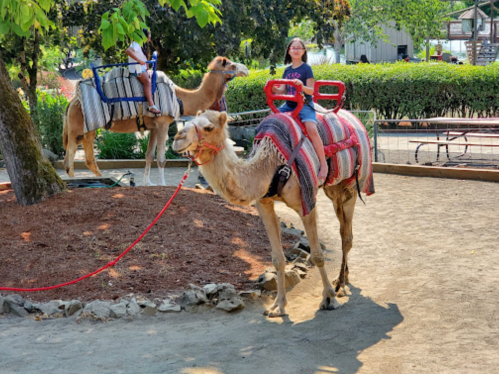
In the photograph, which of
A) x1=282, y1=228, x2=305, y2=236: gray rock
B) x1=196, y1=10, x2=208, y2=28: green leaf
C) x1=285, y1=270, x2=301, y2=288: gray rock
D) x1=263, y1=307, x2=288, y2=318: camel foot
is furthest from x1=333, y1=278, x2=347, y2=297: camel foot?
x1=196, y1=10, x2=208, y2=28: green leaf

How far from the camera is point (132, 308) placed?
6000mm

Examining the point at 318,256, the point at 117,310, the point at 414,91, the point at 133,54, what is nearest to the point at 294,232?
the point at 318,256

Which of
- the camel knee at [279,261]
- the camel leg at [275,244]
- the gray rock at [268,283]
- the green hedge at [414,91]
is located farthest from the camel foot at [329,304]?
the green hedge at [414,91]

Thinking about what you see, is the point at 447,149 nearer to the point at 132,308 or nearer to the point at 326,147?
the point at 326,147

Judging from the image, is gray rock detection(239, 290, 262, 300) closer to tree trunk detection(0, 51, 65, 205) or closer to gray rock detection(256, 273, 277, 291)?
gray rock detection(256, 273, 277, 291)

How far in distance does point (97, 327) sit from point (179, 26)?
8.25m

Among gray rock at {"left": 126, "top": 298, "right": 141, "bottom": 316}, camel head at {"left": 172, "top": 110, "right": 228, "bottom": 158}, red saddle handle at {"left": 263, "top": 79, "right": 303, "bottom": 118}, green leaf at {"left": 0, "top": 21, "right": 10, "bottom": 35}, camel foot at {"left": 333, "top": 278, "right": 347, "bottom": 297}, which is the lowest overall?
camel foot at {"left": 333, "top": 278, "right": 347, "bottom": 297}

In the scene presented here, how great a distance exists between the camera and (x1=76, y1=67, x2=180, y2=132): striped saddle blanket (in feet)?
34.2

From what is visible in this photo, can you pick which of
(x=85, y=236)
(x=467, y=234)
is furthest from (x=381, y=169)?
(x=85, y=236)

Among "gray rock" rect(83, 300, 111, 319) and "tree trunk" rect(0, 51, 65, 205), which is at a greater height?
"tree trunk" rect(0, 51, 65, 205)

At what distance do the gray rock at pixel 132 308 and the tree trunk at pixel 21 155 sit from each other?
114 inches

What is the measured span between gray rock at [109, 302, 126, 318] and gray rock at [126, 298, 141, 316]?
0.14 ft

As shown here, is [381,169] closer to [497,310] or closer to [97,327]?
[497,310]

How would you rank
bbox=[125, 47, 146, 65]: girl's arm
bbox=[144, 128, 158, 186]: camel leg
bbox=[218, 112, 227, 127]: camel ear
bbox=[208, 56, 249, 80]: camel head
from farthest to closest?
bbox=[144, 128, 158, 186]: camel leg < bbox=[208, 56, 249, 80]: camel head < bbox=[125, 47, 146, 65]: girl's arm < bbox=[218, 112, 227, 127]: camel ear
